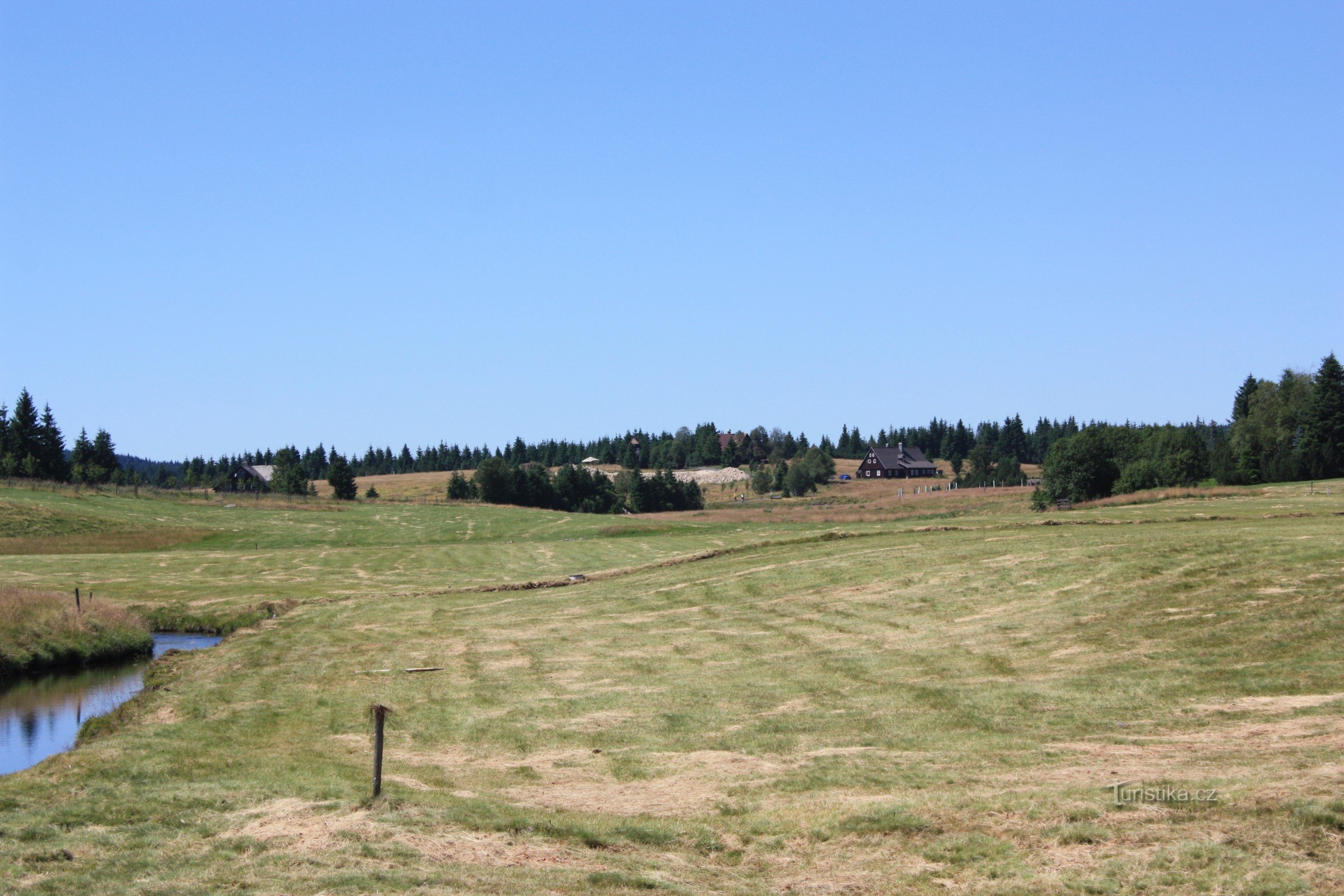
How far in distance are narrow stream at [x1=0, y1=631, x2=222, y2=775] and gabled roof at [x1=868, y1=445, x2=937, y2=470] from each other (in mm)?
165382

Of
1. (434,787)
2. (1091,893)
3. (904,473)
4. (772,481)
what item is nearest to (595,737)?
(434,787)

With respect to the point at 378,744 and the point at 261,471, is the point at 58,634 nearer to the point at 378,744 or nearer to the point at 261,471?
the point at 378,744

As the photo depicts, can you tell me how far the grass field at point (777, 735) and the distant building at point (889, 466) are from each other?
148m

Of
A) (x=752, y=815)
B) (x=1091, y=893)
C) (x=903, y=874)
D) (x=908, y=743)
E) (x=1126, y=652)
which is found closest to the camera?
(x=1091, y=893)

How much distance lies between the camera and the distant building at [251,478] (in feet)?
500

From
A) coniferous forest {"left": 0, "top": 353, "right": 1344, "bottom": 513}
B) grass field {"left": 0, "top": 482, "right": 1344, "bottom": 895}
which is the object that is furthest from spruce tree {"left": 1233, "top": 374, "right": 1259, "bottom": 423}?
grass field {"left": 0, "top": 482, "right": 1344, "bottom": 895}

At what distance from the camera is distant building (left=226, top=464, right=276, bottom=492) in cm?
15250

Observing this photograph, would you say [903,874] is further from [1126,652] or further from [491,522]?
[491,522]

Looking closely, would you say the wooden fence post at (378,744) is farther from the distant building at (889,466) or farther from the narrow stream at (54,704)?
the distant building at (889,466)

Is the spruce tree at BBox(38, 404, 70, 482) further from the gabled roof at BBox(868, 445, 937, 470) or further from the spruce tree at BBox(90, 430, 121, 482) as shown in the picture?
the gabled roof at BBox(868, 445, 937, 470)

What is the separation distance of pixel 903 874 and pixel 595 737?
354 inches

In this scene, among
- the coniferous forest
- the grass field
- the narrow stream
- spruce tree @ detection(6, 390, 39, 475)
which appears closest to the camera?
the grass field

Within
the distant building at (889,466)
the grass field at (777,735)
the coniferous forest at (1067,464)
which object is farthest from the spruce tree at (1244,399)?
the grass field at (777,735)

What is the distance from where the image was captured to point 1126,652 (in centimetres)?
2273
